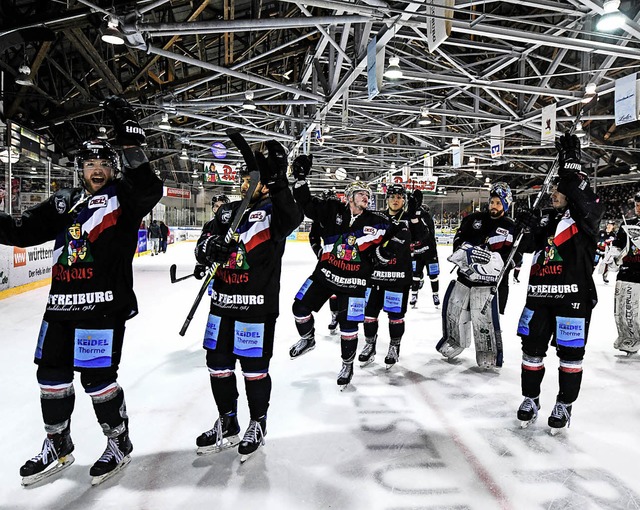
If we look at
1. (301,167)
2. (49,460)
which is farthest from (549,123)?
(49,460)

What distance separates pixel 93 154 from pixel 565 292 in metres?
2.57

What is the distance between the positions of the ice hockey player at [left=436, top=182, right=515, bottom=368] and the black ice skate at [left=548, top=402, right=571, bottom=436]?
105cm

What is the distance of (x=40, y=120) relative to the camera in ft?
41.4

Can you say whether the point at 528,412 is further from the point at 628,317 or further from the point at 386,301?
the point at 628,317

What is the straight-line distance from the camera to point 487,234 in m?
3.80

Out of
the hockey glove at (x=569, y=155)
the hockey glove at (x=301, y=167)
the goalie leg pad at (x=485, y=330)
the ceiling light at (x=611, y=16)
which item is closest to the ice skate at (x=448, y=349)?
the goalie leg pad at (x=485, y=330)

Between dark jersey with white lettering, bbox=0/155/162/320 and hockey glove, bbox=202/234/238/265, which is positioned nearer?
dark jersey with white lettering, bbox=0/155/162/320

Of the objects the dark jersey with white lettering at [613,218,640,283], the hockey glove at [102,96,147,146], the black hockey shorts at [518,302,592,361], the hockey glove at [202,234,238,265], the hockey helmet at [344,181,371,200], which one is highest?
the hockey glove at [102,96,147,146]

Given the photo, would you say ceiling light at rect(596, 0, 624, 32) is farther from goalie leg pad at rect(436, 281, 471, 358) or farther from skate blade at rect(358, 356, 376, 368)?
skate blade at rect(358, 356, 376, 368)

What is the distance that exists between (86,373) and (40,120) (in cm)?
1298

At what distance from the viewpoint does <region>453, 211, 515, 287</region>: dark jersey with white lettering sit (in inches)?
146

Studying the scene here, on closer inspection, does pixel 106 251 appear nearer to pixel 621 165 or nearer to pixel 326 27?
pixel 326 27

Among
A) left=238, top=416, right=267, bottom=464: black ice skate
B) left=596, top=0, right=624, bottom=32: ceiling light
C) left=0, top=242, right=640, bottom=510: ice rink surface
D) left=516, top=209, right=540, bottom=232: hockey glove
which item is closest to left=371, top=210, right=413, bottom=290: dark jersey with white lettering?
left=0, top=242, right=640, bottom=510: ice rink surface

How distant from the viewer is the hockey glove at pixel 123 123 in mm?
2086
